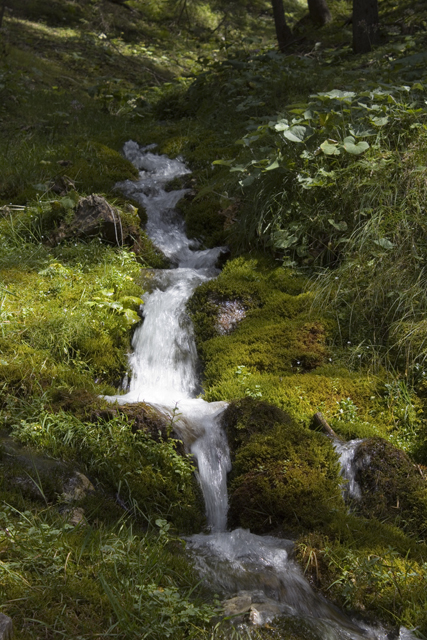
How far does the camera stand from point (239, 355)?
5.19m

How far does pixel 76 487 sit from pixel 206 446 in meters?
1.06

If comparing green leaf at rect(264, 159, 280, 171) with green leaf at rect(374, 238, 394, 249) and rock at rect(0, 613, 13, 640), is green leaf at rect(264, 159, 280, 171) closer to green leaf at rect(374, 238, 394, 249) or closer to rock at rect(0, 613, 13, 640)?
green leaf at rect(374, 238, 394, 249)

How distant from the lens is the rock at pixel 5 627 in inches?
82.6

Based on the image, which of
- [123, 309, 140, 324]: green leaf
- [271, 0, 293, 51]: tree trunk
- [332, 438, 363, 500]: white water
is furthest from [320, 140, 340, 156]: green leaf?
[271, 0, 293, 51]: tree trunk

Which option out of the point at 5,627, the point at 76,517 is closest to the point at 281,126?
the point at 76,517

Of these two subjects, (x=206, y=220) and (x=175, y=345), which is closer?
(x=175, y=345)

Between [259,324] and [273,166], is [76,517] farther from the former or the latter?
[273,166]

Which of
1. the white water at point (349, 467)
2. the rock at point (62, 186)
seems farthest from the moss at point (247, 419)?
the rock at point (62, 186)

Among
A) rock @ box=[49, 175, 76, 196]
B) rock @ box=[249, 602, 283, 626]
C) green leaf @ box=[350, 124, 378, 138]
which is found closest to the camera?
rock @ box=[249, 602, 283, 626]

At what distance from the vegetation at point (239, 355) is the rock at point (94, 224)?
9cm

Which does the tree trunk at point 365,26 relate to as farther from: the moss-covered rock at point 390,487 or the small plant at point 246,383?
the moss-covered rock at point 390,487

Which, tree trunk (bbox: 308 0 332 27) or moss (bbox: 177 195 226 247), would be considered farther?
tree trunk (bbox: 308 0 332 27)

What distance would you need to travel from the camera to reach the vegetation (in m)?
2.82

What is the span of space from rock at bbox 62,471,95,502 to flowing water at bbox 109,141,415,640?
0.72m
